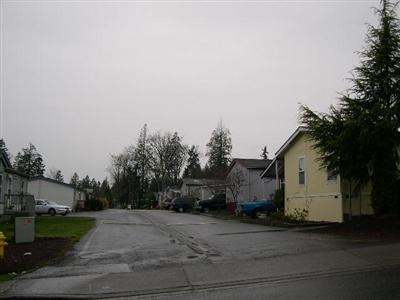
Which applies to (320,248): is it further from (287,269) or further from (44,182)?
(44,182)

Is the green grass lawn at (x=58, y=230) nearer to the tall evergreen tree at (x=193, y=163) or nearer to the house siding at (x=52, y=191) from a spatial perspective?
the house siding at (x=52, y=191)

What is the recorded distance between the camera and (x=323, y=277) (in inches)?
411

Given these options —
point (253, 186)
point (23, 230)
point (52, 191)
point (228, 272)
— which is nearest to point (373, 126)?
point (228, 272)

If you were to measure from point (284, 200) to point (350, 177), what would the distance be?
397 inches

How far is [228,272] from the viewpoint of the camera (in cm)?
1159

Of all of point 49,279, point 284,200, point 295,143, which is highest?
point 295,143

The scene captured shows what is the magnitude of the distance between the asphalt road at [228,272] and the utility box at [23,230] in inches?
91.6

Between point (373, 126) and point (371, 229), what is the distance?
3.96 m

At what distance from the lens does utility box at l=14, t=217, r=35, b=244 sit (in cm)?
1803

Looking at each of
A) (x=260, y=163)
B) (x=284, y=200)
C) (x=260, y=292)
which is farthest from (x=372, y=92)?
(x=260, y=163)

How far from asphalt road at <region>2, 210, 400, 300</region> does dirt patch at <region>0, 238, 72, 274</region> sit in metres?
0.58

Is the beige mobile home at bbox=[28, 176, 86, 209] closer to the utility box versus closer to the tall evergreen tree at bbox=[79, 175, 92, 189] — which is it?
the utility box

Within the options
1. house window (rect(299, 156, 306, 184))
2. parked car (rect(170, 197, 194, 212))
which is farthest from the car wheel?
parked car (rect(170, 197, 194, 212))

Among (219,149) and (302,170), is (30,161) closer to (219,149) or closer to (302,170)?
(219,149)
